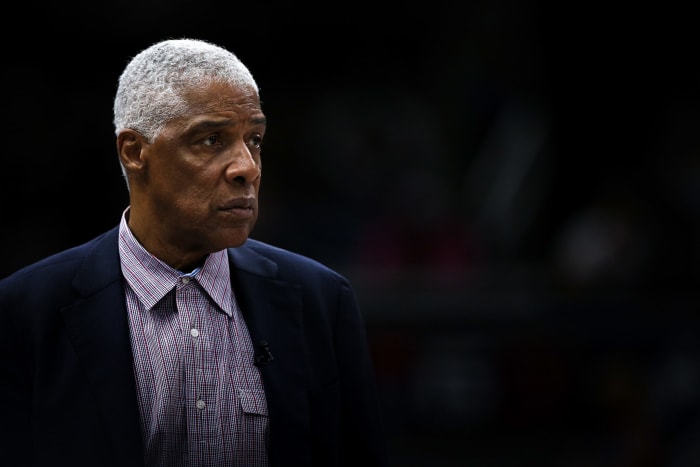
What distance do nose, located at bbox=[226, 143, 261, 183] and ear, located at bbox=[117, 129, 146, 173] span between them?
181 millimetres

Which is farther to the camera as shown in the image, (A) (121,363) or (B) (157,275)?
(B) (157,275)

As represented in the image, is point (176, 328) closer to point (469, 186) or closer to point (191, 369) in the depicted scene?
point (191, 369)

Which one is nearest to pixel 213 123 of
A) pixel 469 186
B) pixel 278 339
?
pixel 278 339

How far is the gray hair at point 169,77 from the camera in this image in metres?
2.04

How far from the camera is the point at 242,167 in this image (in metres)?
2.08

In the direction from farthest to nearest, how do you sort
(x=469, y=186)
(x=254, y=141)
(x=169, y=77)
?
(x=469, y=186) → (x=254, y=141) → (x=169, y=77)

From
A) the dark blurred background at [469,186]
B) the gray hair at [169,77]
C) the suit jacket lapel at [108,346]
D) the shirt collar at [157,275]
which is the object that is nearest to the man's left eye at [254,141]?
the gray hair at [169,77]

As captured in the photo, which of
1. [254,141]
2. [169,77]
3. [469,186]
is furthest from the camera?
[469,186]

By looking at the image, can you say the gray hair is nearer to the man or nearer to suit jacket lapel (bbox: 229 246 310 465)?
the man

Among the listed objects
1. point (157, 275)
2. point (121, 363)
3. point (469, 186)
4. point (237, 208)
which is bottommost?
point (469, 186)

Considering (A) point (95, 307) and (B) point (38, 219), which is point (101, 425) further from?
(B) point (38, 219)

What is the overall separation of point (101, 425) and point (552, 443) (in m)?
5.94

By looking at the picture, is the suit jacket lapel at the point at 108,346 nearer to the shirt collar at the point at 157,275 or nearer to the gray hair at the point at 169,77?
the shirt collar at the point at 157,275

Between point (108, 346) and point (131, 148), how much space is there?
391 millimetres
